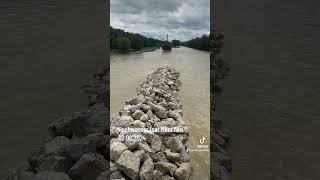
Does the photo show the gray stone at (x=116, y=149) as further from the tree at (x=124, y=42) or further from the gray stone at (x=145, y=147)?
the tree at (x=124, y=42)

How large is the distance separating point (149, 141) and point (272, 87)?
1.47 m

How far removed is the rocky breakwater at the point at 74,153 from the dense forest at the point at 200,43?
0.69 meters

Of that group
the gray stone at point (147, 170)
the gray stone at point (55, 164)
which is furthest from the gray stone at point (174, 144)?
the gray stone at point (55, 164)

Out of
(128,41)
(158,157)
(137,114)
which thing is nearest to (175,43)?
(128,41)

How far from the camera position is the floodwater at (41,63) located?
7.10 feet

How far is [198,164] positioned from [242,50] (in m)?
1.87

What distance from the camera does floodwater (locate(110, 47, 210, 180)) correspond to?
6.76ft

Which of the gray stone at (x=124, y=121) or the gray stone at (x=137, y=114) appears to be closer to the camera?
the gray stone at (x=124, y=121)

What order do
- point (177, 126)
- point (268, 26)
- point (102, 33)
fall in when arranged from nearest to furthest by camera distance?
point (177, 126) < point (102, 33) < point (268, 26)

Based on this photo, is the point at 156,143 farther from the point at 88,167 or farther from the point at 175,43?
the point at 175,43

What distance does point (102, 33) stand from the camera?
2.83 metres

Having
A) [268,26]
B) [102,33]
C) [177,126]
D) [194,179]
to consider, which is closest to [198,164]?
[194,179]

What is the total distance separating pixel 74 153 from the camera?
1.63 m

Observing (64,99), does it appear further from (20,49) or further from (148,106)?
(20,49)
